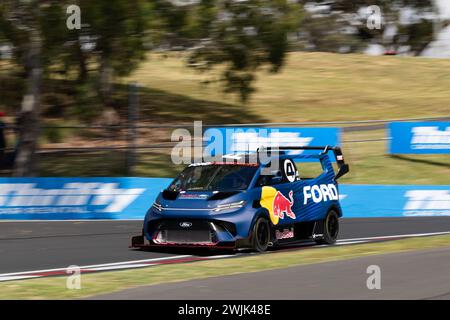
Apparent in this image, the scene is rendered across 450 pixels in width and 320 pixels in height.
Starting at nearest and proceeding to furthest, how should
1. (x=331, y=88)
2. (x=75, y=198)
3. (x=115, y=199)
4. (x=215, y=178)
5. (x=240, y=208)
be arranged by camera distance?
(x=240, y=208) < (x=215, y=178) < (x=75, y=198) < (x=115, y=199) < (x=331, y=88)

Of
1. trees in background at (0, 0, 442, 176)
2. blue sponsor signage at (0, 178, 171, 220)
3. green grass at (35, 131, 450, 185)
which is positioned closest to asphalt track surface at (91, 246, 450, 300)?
blue sponsor signage at (0, 178, 171, 220)

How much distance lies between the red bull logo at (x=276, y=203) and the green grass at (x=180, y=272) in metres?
0.59

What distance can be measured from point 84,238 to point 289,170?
4.40 meters

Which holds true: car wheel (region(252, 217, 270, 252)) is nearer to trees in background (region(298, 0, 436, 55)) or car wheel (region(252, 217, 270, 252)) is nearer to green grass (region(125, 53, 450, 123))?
green grass (region(125, 53, 450, 123))

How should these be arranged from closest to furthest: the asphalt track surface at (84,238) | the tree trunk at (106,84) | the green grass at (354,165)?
the asphalt track surface at (84,238) → the green grass at (354,165) → the tree trunk at (106,84)

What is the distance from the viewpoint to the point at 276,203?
13.8 metres

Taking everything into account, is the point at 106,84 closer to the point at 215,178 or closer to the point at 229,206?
the point at 215,178

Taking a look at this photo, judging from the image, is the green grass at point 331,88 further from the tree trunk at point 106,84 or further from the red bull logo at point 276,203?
the red bull logo at point 276,203

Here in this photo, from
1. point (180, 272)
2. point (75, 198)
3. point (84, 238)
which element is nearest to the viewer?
point (180, 272)

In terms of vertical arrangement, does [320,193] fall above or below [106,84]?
below

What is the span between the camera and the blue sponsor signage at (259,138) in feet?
86.2

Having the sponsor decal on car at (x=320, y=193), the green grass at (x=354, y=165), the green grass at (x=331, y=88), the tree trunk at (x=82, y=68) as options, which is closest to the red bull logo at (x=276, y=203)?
the sponsor decal on car at (x=320, y=193)

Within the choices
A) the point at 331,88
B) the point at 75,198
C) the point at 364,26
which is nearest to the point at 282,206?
the point at 75,198
